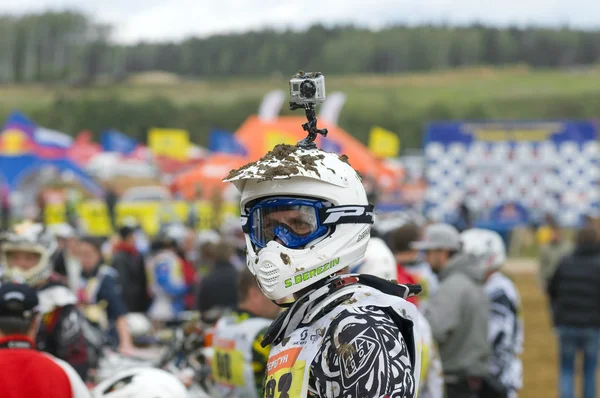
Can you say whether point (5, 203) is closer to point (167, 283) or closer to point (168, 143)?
point (168, 143)

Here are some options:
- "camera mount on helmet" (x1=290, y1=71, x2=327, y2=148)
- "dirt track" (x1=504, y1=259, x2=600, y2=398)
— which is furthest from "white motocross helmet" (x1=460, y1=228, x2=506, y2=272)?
"camera mount on helmet" (x1=290, y1=71, x2=327, y2=148)

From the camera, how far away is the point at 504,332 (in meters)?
7.60

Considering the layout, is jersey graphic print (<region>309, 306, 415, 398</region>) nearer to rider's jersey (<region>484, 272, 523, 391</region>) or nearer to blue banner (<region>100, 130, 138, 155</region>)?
rider's jersey (<region>484, 272, 523, 391</region>)

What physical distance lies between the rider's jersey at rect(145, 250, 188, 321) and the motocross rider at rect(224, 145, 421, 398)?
955 centimetres

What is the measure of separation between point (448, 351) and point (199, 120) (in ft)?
197

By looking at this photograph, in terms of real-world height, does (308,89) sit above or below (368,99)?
below

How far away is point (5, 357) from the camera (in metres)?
3.81

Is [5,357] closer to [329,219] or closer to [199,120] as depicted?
[329,219]

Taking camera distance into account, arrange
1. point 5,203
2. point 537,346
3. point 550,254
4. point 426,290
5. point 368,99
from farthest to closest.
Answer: point 368,99 < point 5,203 < point 537,346 < point 550,254 < point 426,290

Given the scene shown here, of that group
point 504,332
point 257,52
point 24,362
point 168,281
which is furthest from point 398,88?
point 24,362

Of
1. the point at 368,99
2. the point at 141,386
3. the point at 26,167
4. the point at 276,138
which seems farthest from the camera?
the point at 368,99

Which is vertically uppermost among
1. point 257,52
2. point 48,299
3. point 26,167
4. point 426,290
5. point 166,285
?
point 257,52

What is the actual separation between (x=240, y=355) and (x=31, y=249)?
175 cm

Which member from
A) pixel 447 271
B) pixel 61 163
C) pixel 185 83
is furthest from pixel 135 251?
pixel 185 83
